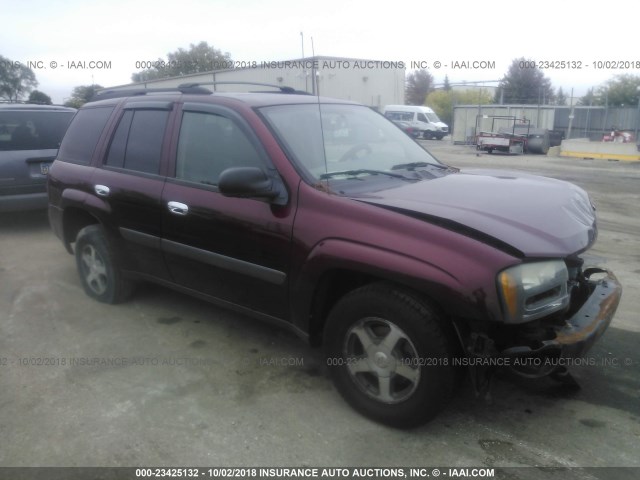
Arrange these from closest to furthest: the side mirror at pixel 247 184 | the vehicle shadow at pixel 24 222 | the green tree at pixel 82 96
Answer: the side mirror at pixel 247 184 < the vehicle shadow at pixel 24 222 < the green tree at pixel 82 96

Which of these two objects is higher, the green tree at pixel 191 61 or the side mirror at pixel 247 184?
the green tree at pixel 191 61

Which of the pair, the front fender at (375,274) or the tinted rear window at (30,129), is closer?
the front fender at (375,274)

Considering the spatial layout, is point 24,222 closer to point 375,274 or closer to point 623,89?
point 375,274

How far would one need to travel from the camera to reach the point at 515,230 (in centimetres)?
263

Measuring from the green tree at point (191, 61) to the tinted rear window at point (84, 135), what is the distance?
46069 millimetres

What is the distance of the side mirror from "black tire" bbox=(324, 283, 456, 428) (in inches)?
29.4

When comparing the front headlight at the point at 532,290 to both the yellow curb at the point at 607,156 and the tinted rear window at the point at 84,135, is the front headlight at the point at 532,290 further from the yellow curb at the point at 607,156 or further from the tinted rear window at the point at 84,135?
the yellow curb at the point at 607,156

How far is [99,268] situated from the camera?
4668 millimetres

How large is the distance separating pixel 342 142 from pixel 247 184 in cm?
91

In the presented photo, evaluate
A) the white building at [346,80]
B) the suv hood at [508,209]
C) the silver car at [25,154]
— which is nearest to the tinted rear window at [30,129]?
the silver car at [25,154]

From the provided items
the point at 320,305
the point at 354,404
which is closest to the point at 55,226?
the point at 320,305

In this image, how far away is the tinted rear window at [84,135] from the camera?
456 centimetres

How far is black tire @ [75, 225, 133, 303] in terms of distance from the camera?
4.49m

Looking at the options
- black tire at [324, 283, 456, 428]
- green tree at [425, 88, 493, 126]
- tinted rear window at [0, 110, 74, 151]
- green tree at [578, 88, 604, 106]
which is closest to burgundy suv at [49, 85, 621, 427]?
black tire at [324, 283, 456, 428]
